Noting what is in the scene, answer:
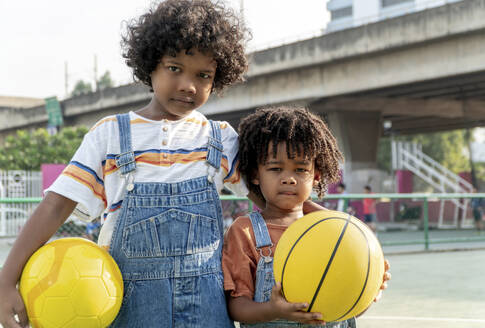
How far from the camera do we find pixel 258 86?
21.7 m

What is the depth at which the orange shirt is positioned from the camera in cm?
220

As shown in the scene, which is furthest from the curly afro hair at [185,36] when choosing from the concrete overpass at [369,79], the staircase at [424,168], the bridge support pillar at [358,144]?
the staircase at [424,168]

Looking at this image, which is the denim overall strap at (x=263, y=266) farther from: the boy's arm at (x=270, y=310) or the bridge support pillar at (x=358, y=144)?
the bridge support pillar at (x=358, y=144)

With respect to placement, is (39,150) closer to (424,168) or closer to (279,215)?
(424,168)

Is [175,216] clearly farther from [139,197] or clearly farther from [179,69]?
[179,69]

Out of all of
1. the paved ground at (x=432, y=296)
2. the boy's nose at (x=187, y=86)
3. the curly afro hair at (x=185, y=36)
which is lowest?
the paved ground at (x=432, y=296)

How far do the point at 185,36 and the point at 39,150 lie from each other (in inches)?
990

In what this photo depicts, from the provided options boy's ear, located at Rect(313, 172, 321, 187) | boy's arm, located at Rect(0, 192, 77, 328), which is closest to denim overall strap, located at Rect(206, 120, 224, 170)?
boy's ear, located at Rect(313, 172, 321, 187)

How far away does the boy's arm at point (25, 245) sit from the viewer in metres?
1.95

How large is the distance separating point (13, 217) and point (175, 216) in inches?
245

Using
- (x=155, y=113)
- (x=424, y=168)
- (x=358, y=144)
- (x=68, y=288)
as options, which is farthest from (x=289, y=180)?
(x=424, y=168)

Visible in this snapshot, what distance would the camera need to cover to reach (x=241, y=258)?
2.23 metres

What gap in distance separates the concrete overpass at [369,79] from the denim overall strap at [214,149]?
1471 centimetres

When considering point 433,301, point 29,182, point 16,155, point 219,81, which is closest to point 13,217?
point 433,301
